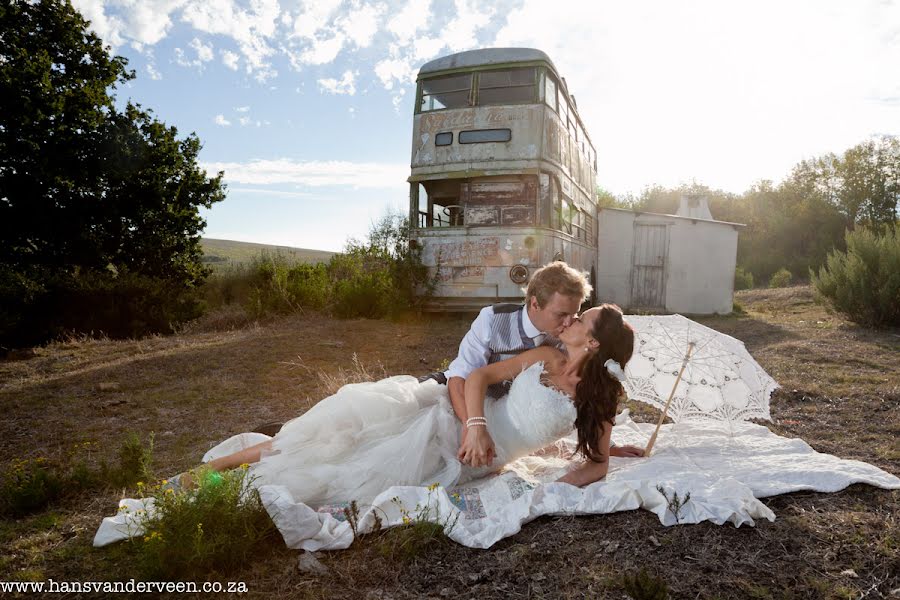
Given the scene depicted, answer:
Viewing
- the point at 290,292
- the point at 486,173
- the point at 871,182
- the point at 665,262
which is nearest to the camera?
the point at 486,173

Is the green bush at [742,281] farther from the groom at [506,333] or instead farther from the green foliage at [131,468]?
the green foliage at [131,468]

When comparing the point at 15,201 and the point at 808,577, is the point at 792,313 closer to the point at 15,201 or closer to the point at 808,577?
the point at 808,577

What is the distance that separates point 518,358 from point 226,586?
5.80 ft

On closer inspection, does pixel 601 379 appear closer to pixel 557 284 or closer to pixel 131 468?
pixel 557 284

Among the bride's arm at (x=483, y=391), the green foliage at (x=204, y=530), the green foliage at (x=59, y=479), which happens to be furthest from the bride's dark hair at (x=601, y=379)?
the green foliage at (x=59, y=479)

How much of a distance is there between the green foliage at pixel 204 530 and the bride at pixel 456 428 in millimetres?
273

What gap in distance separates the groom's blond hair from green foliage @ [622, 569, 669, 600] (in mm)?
1332

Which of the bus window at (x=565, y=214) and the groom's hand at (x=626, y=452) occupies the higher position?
the bus window at (x=565, y=214)

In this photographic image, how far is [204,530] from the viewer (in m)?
2.53

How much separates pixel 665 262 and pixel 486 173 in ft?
28.5

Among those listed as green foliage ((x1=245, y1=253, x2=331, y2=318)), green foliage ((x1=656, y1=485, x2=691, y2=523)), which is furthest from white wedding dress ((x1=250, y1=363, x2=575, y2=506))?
green foliage ((x1=245, y1=253, x2=331, y2=318))

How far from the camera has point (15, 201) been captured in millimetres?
11750

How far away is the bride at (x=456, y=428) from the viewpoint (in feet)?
9.65

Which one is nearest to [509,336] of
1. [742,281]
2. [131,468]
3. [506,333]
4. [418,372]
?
[506,333]
